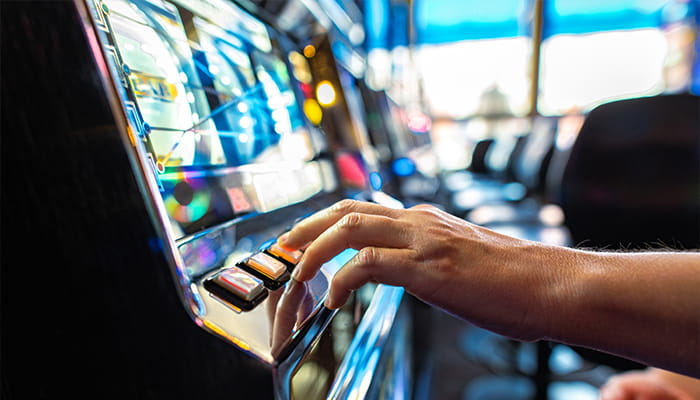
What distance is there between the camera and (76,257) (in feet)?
1.02

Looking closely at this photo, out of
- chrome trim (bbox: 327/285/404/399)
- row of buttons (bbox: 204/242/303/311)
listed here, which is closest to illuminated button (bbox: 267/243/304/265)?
row of buttons (bbox: 204/242/303/311)

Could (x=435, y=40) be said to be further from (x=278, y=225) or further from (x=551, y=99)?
(x=278, y=225)

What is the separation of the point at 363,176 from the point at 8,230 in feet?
2.22

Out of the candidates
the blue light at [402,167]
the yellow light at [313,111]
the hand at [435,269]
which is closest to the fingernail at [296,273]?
the hand at [435,269]

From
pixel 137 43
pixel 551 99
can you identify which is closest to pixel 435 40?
pixel 551 99

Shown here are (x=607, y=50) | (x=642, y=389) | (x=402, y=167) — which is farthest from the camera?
(x=607, y=50)

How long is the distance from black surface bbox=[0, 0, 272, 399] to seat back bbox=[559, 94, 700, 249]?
1.09 metres

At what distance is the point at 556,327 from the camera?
45 cm

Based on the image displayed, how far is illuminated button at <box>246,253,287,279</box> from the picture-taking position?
41 centimetres

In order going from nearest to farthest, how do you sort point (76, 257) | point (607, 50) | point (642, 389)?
point (76, 257), point (642, 389), point (607, 50)

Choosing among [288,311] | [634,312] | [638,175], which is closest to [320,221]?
[288,311]

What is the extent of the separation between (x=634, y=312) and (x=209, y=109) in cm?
55

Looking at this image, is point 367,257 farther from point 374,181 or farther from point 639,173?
point 639,173

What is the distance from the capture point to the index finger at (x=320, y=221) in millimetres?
472
